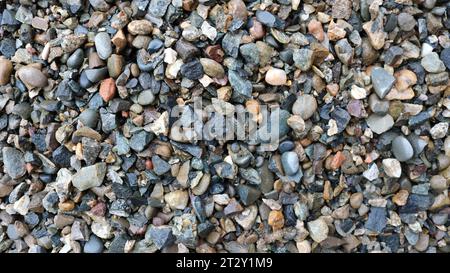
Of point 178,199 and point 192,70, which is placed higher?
point 192,70

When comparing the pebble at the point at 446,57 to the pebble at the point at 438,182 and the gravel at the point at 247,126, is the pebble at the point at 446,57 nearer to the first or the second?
the gravel at the point at 247,126

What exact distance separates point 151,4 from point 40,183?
0.55 m

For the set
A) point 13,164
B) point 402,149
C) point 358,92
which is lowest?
point 13,164

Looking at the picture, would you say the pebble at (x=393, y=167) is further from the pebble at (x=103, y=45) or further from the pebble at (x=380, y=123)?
the pebble at (x=103, y=45)

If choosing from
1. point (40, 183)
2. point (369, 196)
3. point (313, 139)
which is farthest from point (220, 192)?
point (40, 183)

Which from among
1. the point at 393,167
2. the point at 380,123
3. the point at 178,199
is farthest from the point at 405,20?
the point at 178,199

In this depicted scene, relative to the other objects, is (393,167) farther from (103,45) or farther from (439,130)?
(103,45)

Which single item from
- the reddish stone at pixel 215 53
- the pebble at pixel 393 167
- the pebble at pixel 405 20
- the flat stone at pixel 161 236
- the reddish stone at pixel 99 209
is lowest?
the flat stone at pixel 161 236

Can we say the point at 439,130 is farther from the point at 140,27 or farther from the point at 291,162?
the point at 140,27

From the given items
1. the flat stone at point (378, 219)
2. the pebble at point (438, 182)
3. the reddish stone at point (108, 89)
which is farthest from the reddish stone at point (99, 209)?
the pebble at point (438, 182)

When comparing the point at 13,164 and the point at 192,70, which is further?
the point at 13,164

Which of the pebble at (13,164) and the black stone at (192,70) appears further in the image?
the pebble at (13,164)

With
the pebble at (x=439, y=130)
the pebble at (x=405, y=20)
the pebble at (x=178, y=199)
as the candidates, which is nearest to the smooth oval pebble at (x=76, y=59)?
the pebble at (x=178, y=199)

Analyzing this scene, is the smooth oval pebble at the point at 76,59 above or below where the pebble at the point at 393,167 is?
above
